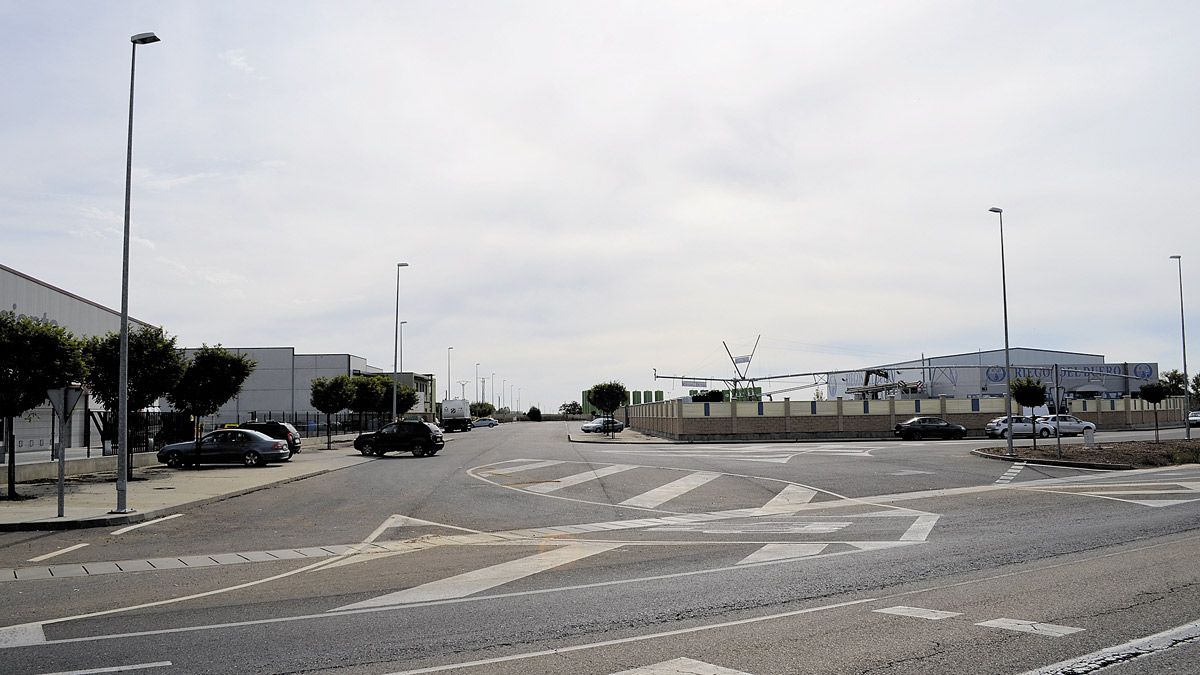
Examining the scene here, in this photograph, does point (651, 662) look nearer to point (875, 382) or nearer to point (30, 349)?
point (30, 349)

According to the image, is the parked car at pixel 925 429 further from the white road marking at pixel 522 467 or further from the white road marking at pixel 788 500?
the white road marking at pixel 788 500

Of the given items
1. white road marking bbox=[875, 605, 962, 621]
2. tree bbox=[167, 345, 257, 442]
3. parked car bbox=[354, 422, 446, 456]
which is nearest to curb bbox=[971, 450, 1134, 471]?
parked car bbox=[354, 422, 446, 456]

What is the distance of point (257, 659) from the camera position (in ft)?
23.4

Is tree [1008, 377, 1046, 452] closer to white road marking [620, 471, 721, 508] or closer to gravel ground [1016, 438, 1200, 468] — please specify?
gravel ground [1016, 438, 1200, 468]

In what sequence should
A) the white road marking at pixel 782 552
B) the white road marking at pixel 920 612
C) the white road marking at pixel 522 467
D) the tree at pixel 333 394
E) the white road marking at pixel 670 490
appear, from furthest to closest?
1. the tree at pixel 333 394
2. the white road marking at pixel 522 467
3. the white road marking at pixel 670 490
4. the white road marking at pixel 782 552
5. the white road marking at pixel 920 612

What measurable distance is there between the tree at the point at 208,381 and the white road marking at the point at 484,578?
2382cm

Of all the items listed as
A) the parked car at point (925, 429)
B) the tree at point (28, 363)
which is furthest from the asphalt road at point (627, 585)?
the parked car at point (925, 429)

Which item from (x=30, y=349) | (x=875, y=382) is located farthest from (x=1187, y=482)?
(x=875, y=382)

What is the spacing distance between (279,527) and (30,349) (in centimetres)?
852

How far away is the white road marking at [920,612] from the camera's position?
8266 millimetres

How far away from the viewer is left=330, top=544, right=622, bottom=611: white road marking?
31.6ft

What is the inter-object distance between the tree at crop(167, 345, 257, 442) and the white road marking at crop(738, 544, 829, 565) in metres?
25.7

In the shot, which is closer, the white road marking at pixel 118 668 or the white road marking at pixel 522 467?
the white road marking at pixel 118 668

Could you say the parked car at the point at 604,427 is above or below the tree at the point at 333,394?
below
